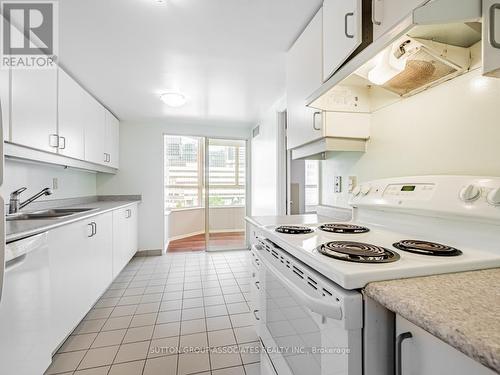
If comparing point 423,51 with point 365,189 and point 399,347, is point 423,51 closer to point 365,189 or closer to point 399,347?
point 365,189

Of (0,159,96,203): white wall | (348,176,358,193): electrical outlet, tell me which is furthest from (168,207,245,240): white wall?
(348,176,358,193): electrical outlet

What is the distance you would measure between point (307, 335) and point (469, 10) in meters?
1.10

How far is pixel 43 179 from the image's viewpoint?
228 centimetres

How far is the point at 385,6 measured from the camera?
904mm

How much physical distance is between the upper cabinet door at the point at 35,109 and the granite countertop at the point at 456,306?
2048mm

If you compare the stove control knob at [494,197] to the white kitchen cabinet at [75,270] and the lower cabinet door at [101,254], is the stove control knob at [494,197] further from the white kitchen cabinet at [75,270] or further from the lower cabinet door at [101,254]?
the lower cabinet door at [101,254]

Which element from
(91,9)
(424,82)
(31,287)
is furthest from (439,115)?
(31,287)

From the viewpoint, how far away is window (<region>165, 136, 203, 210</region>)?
5.21m

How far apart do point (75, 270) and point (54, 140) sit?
101 centimetres

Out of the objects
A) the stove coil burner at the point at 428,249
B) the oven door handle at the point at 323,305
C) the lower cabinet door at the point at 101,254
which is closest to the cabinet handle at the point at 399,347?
the oven door handle at the point at 323,305

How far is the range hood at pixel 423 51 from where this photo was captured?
0.67 m

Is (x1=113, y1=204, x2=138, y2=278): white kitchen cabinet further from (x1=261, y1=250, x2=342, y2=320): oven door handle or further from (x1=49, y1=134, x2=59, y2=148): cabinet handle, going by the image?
(x1=261, y1=250, x2=342, y2=320): oven door handle

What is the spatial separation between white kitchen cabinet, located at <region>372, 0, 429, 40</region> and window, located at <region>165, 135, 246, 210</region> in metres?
3.44

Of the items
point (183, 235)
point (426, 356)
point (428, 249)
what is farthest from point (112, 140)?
point (426, 356)
